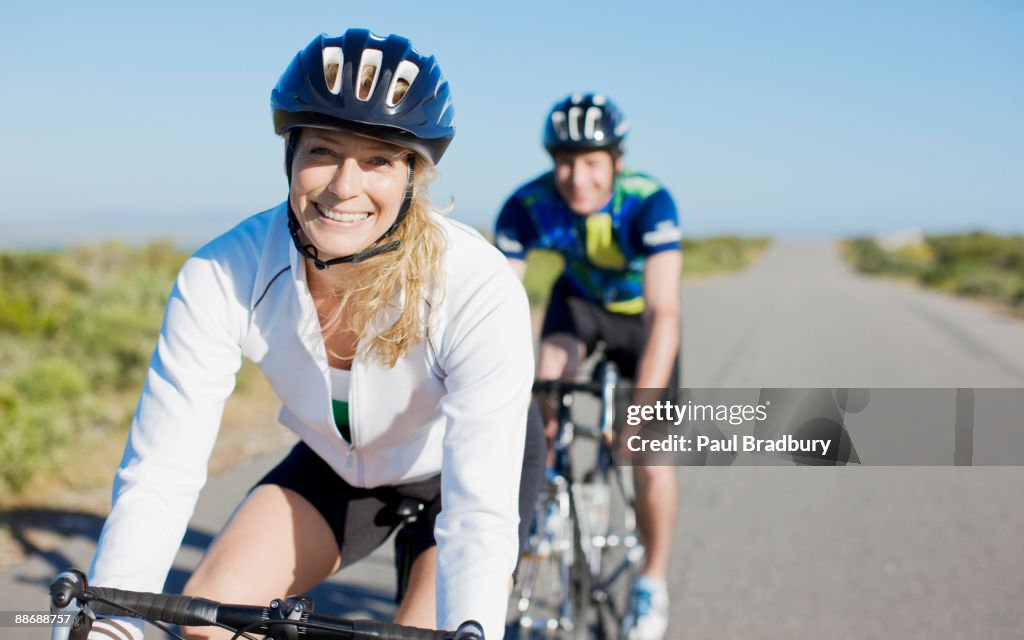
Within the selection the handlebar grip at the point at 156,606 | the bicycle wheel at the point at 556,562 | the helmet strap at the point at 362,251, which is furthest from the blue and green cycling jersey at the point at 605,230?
the handlebar grip at the point at 156,606

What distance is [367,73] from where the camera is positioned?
2.18 metres

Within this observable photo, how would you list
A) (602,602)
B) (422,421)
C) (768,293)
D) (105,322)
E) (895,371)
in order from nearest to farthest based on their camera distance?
(422,421)
(602,602)
(105,322)
(895,371)
(768,293)

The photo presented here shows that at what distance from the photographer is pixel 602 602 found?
409 cm

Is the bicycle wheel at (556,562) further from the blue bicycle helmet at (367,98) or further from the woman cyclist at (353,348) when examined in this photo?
the blue bicycle helmet at (367,98)

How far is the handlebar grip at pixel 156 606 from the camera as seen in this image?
65.9 inches

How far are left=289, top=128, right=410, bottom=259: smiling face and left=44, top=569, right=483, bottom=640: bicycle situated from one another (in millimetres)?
895

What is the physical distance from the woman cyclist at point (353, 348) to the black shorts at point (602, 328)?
2172mm

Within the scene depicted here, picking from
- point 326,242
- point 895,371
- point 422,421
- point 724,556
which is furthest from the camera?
point 895,371

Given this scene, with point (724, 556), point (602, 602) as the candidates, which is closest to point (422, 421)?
point (602, 602)

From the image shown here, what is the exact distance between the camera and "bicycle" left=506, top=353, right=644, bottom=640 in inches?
145

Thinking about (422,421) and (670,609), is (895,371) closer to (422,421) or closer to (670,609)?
(670,609)

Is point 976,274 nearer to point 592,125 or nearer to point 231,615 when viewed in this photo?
point 592,125

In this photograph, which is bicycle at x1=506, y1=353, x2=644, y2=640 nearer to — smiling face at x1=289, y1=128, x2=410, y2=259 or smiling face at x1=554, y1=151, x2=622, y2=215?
smiling face at x1=554, y1=151, x2=622, y2=215

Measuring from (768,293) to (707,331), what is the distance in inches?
483
